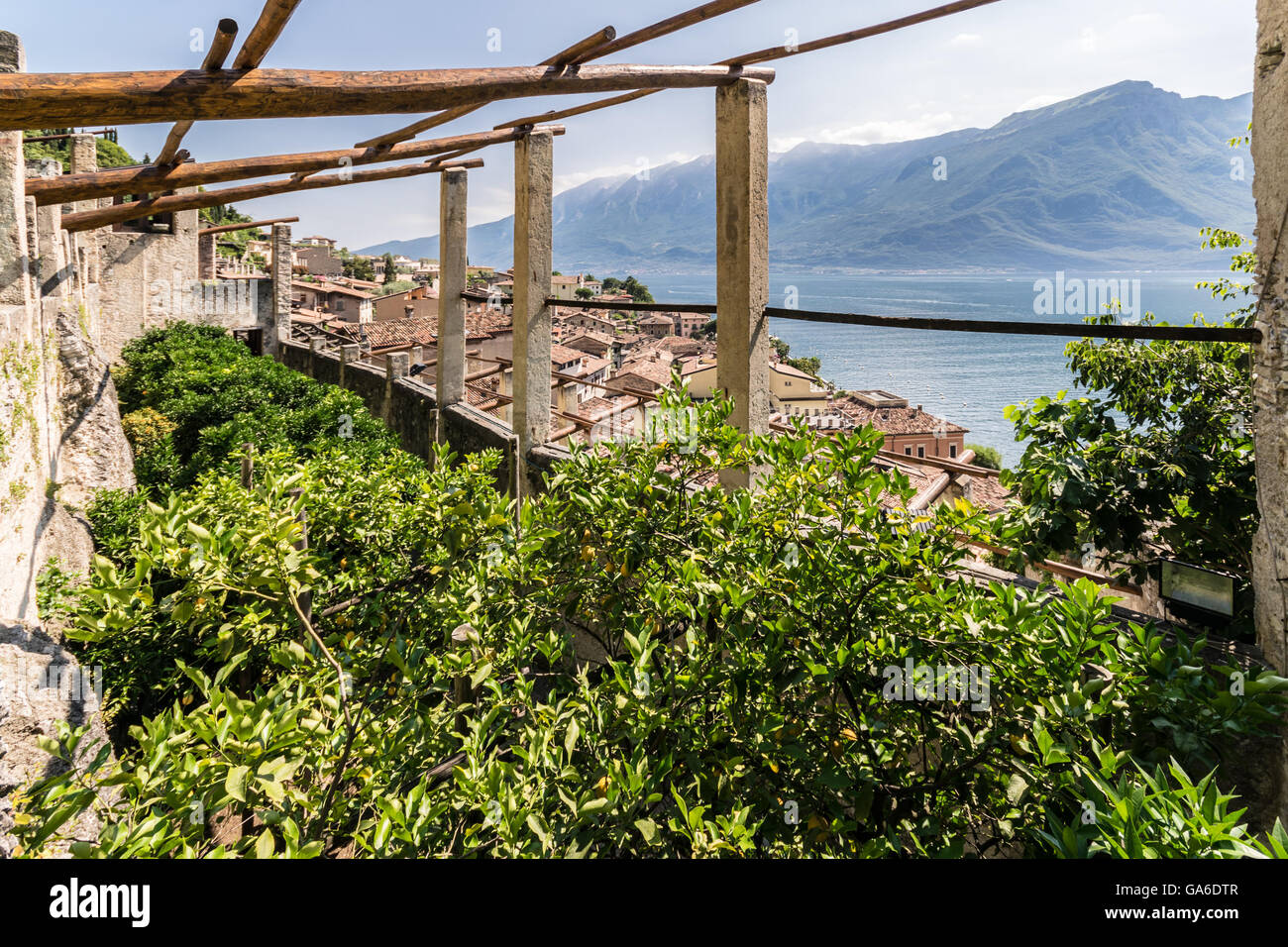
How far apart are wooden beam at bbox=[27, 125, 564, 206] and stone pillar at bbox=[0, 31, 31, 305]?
0.23 m

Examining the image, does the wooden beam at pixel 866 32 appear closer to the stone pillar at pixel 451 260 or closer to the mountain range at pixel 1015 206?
the stone pillar at pixel 451 260

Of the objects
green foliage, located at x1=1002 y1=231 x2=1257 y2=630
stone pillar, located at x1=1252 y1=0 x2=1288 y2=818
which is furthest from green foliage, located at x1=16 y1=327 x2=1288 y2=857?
green foliage, located at x1=1002 y1=231 x2=1257 y2=630

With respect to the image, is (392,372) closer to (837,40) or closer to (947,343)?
(837,40)

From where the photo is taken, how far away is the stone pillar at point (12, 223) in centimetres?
578

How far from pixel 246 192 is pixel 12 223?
2.60 meters

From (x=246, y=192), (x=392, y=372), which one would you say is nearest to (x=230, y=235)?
(x=392, y=372)

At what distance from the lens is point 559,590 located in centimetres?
277

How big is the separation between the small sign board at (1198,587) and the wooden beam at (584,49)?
3.37 meters

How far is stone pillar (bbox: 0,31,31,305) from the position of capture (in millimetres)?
5777

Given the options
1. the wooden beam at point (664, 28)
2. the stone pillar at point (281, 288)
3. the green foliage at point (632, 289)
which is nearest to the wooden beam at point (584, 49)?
the wooden beam at point (664, 28)

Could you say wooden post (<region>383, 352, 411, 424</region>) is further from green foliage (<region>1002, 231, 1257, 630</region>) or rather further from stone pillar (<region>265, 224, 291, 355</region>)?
green foliage (<region>1002, 231, 1257, 630</region>)

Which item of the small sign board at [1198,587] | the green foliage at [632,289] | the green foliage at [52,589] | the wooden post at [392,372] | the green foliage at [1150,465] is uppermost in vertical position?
the green foliage at [632,289]

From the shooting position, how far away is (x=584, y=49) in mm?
3441
